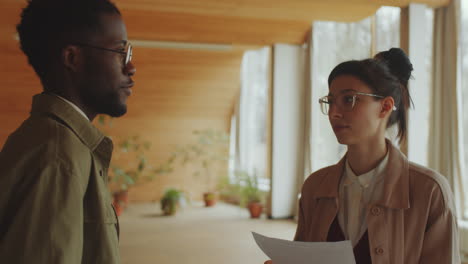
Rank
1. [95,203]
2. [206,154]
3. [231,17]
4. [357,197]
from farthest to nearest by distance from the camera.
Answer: [206,154]
[231,17]
[357,197]
[95,203]

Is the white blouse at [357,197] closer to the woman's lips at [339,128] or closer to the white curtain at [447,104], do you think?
the woman's lips at [339,128]

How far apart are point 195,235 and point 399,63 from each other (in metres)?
5.04

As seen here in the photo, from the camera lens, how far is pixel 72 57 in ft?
3.70

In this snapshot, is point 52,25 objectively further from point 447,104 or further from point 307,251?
point 447,104

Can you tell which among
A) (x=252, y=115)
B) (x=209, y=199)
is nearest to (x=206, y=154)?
(x=209, y=199)

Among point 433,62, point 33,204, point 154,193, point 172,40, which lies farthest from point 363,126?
point 154,193

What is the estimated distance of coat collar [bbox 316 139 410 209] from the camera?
153 centimetres

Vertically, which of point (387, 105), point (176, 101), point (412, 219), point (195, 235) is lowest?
point (195, 235)

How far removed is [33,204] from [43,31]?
0.45 m

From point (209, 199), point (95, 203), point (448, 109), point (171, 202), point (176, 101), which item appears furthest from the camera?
point (176, 101)

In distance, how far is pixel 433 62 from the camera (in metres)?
5.16

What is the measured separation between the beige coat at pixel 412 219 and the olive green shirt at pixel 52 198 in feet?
2.95

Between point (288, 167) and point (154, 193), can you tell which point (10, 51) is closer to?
point (154, 193)

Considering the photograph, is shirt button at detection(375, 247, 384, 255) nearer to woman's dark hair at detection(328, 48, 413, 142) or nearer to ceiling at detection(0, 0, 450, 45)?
woman's dark hair at detection(328, 48, 413, 142)
